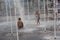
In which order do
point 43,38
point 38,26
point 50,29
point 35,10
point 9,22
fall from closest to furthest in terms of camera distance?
point 43,38 → point 50,29 → point 38,26 → point 9,22 → point 35,10

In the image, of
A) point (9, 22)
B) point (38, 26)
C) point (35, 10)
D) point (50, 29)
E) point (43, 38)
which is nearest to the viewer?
point (43, 38)

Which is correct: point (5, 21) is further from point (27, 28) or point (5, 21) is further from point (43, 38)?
point (43, 38)

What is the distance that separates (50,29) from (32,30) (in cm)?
44

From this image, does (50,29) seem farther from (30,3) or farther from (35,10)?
(30,3)

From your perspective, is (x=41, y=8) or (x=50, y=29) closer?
(x=50, y=29)

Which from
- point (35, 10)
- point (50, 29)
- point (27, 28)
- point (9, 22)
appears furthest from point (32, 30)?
point (35, 10)

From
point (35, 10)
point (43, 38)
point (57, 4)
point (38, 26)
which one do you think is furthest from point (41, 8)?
point (43, 38)

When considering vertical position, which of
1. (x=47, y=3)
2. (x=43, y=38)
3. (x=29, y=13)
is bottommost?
(x=43, y=38)

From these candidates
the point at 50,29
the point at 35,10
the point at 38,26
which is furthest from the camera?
the point at 35,10

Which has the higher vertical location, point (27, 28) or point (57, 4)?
point (57, 4)

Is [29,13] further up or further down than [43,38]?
further up

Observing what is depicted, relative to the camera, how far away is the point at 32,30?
152 inches

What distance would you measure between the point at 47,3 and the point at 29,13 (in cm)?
70

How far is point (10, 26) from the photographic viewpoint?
4297 millimetres
